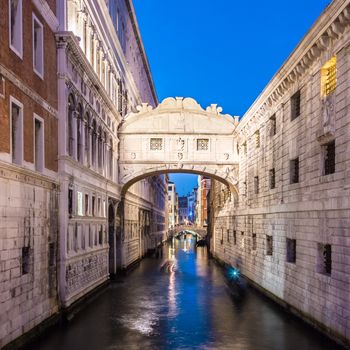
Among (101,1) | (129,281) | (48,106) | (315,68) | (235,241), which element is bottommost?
(129,281)

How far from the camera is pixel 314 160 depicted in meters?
17.4

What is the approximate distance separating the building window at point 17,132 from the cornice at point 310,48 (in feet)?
30.7

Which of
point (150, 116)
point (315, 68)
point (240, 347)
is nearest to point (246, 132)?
point (150, 116)

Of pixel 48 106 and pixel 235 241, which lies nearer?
pixel 48 106

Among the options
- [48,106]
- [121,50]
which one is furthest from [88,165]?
[121,50]

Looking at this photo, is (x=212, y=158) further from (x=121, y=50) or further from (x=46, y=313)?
(x=46, y=313)

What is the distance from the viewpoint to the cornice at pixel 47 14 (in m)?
16.4

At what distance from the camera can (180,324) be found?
61.5ft

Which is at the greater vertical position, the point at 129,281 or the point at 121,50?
the point at 121,50

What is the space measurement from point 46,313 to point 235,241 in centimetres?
1967

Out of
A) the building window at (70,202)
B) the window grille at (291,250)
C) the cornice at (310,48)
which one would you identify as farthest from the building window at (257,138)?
→ the building window at (70,202)

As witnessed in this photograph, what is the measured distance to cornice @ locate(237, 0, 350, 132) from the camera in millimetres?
14445

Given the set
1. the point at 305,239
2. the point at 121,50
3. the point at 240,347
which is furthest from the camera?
the point at 121,50

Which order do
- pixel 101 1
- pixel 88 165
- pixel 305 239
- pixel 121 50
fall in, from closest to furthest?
1. pixel 305 239
2. pixel 88 165
3. pixel 101 1
4. pixel 121 50
